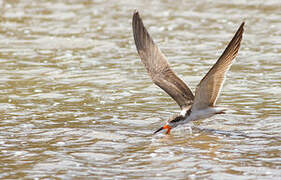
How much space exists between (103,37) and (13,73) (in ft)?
13.2

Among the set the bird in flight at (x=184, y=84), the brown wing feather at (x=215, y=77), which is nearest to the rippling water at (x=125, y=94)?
the bird in flight at (x=184, y=84)

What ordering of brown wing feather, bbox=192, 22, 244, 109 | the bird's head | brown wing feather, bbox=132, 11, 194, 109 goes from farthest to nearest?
brown wing feather, bbox=132, 11, 194, 109
the bird's head
brown wing feather, bbox=192, 22, 244, 109

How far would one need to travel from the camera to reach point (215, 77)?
8.77 metres

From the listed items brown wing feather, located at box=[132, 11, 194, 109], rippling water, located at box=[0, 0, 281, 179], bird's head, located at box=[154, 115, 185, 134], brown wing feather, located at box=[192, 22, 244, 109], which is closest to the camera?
rippling water, located at box=[0, 0, 281, 179]

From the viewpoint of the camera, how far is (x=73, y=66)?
575 inches

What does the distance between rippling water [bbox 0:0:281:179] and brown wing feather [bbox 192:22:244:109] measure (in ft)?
2.10

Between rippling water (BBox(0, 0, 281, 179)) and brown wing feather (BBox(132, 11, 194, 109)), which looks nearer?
rippling water (BBox(0, 0, 281, 179))

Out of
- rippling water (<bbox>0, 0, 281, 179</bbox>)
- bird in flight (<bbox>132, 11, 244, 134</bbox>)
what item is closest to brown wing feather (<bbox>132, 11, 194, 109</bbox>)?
bird in flight (<bbox>132, 11, 244, 134</bbox>)

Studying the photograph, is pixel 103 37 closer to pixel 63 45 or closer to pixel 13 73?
pixel 63 45

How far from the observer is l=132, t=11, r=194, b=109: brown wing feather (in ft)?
31.8

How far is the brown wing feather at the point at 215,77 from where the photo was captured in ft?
28.1

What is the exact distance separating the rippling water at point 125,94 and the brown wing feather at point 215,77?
0.64 meters

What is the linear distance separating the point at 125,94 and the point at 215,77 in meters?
3.72

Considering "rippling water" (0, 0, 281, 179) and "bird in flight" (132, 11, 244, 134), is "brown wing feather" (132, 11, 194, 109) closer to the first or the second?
"bird in flight" (132, 11, 244, 134)
